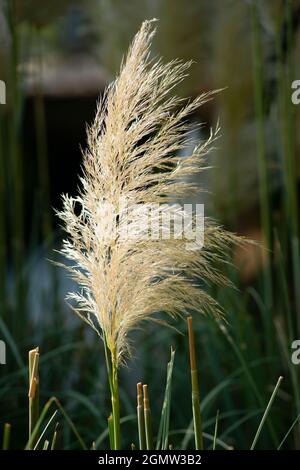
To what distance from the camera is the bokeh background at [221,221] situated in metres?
1.86

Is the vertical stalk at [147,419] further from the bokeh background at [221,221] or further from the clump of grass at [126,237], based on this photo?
the bokeh background at [221,221]

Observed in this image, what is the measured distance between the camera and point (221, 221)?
2.40 m

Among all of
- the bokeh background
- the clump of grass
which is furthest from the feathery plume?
the bokeh background

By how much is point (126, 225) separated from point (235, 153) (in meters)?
1.58

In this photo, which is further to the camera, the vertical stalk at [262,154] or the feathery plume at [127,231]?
the vertical stalk at [262,154]

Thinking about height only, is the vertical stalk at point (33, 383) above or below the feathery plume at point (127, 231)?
below

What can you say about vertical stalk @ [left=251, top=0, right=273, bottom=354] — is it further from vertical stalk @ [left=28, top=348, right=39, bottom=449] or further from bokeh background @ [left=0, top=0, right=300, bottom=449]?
vertical stalk @ [left=28, top=348, right=39, bottom=449]

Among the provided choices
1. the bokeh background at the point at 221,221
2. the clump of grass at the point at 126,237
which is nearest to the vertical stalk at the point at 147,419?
the clump of grass at the point at 126,237

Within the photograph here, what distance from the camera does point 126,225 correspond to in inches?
35.3

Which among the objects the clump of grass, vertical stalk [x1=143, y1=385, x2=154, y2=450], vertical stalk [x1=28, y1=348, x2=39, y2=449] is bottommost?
vertical stalk [x1=143, y1=385, x2=154, y2=450]

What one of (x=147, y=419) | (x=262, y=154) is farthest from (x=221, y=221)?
(x=147, y=419)

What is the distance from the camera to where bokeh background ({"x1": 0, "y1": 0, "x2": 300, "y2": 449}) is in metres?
1.86

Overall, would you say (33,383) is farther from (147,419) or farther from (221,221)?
A: (221,221)

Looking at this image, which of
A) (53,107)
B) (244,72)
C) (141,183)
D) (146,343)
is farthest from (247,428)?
(53,107)
